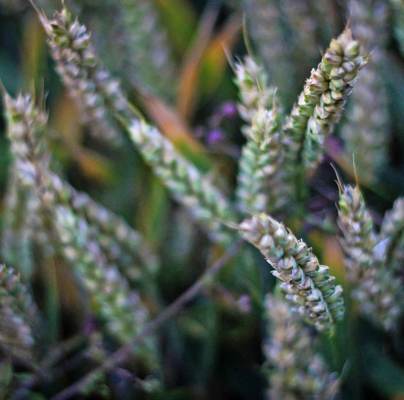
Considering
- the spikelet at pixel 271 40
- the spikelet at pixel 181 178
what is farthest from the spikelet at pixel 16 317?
the spikelet at pixel 271 40

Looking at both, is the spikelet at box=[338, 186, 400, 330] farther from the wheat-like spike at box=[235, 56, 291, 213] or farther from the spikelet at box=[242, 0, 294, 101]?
the spikelet at box=[242, 0, 294, 101]

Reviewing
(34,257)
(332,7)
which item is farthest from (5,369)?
(332,7)

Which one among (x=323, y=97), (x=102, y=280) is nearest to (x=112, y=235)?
(x=102, y=280)

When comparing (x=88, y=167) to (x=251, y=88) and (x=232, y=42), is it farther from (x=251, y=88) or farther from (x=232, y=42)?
(x=251, y=88)

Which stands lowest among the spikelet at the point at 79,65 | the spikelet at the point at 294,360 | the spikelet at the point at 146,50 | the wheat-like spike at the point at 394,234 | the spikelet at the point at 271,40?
the spikelet at the point at 294,360

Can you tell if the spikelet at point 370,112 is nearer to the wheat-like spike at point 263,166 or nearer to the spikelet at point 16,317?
the wheat-like spike at point 263,166

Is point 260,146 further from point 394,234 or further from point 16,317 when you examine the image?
point 16,317
